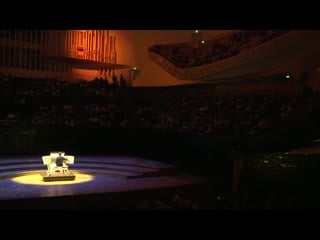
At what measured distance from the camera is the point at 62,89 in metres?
10.1

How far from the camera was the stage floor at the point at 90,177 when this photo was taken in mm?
5785

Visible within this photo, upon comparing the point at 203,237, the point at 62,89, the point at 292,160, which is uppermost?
the point at 62,89

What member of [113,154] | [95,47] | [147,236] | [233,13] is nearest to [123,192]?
[147,236]

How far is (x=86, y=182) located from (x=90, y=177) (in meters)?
0.55

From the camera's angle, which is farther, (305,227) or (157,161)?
(157,161)

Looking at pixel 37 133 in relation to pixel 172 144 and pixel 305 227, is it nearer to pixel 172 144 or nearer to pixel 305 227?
pixel 172 144

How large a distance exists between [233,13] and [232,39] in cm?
589

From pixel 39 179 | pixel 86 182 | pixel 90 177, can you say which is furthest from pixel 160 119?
pixel 39 179

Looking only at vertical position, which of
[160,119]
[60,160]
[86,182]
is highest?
[160,119]

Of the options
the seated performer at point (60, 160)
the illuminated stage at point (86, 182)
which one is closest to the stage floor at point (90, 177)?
the illuminated stage at point (86, 182)

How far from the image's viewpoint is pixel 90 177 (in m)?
7.16

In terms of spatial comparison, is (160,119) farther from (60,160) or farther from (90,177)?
(60,160)

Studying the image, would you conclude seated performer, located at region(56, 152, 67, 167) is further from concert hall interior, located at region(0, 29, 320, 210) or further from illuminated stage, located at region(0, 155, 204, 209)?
illuminated stage, located at region(0, 155, 204, 209)

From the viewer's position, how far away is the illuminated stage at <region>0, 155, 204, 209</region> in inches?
210
